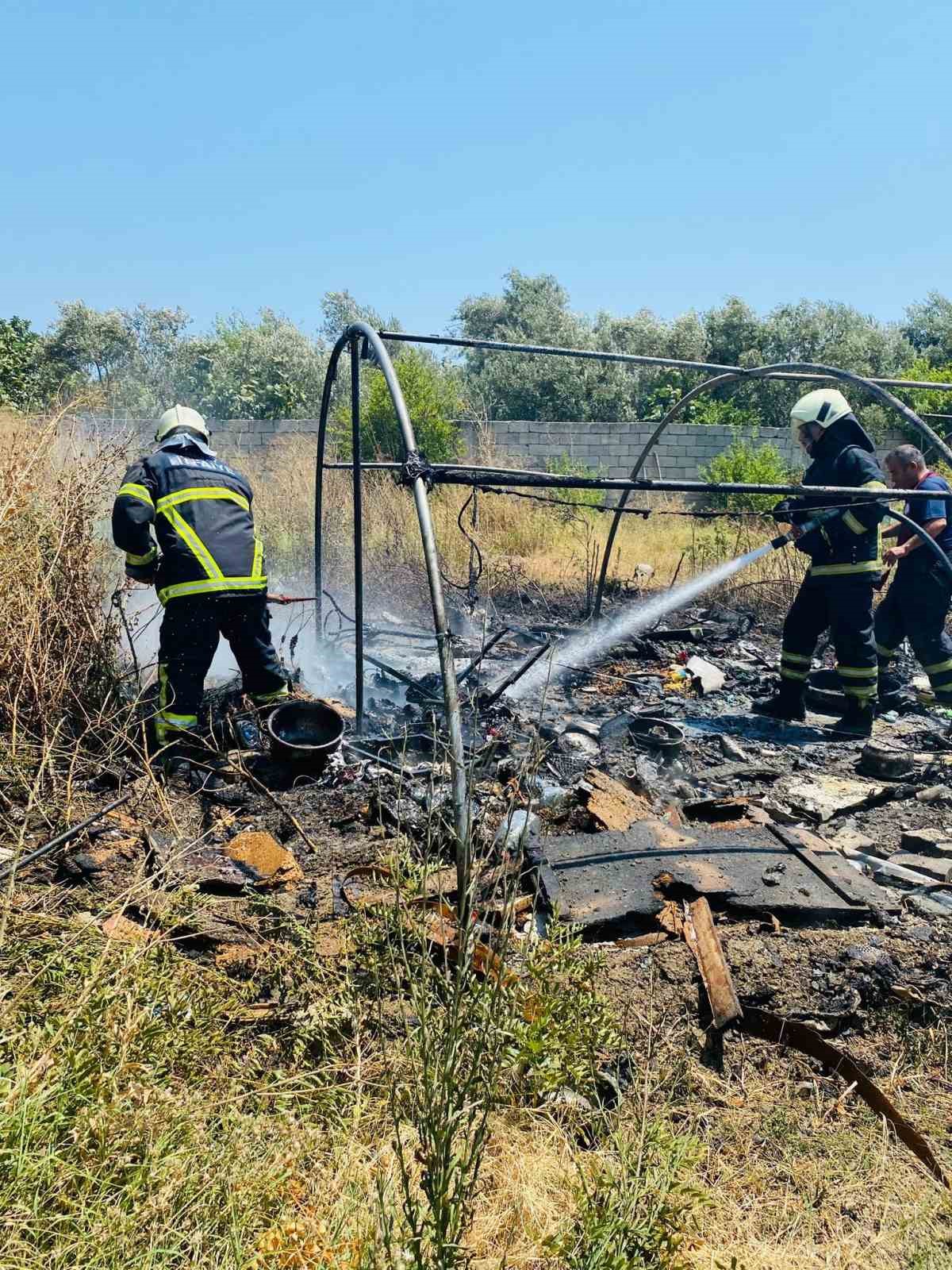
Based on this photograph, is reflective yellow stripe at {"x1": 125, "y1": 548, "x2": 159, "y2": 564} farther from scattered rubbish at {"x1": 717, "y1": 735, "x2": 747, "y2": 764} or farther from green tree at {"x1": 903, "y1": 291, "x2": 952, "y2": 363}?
green tree at {"x1": 903, "y1": 291, "x2": 952, "y2": 363}

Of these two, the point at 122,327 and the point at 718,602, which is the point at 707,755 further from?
the point at 122,327

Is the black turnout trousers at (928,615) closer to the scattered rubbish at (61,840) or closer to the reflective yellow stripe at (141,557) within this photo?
the reflective yellow stripe at (141,557)

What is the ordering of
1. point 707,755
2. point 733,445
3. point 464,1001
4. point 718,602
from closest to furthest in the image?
1. point 464,1001
2. point 707,755
3. point 718,602
4. point 733,445

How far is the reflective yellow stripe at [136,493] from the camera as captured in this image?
471 centimetres

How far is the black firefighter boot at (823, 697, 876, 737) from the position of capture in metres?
6.54

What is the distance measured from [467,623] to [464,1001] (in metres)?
6.34

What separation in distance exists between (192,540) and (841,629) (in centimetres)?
450

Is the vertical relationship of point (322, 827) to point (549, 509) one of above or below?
below

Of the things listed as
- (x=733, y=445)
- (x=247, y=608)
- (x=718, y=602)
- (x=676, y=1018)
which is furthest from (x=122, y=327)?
(x=676, y=1018)

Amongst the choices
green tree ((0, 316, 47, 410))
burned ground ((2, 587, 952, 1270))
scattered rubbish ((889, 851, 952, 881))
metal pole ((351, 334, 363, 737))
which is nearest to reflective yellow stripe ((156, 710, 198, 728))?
burned ground ((2, 587, 952, 1270))

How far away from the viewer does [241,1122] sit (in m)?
2.45

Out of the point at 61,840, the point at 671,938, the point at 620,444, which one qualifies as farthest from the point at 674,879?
the point at 620,444

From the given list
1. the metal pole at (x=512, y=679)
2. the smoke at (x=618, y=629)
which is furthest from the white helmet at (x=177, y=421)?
the smoke at (x=618, y=629)

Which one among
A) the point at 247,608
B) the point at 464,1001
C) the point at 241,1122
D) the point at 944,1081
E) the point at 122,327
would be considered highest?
the point at 122,327
